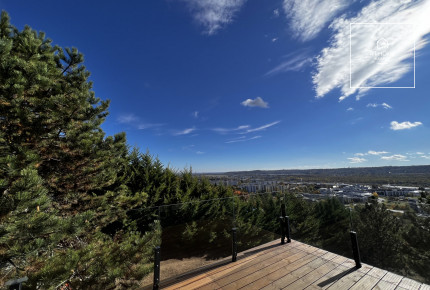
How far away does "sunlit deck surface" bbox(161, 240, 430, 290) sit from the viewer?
232cm

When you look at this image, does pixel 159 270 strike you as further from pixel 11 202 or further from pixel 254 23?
pixel 254 23

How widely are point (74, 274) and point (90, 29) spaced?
21.8 ft

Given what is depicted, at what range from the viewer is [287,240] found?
3.82 metres

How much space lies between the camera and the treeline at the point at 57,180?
1.60 metres

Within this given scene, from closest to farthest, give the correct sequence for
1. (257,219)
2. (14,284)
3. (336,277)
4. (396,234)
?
(14,284)
(336,277)
(257,219)
(396,234)

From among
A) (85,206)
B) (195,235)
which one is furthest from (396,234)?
(85,206)

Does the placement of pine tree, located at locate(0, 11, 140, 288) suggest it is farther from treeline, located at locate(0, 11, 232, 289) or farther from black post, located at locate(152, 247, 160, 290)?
black post, located at locate(152, 247, 160, 290)

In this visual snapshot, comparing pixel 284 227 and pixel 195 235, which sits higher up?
pixel 284 227

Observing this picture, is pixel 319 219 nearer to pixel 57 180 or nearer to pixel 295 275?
pixel 295 275

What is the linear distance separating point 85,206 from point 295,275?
13.4 feet

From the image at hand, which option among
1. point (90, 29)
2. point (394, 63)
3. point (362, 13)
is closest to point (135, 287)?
point (90, 29)

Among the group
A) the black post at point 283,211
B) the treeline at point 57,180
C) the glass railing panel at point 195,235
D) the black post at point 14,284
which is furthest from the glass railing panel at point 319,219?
the black post at point 14,284

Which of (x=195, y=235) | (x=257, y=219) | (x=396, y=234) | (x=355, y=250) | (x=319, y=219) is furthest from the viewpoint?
(x=396, y=234)

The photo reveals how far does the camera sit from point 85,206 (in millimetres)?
3520
